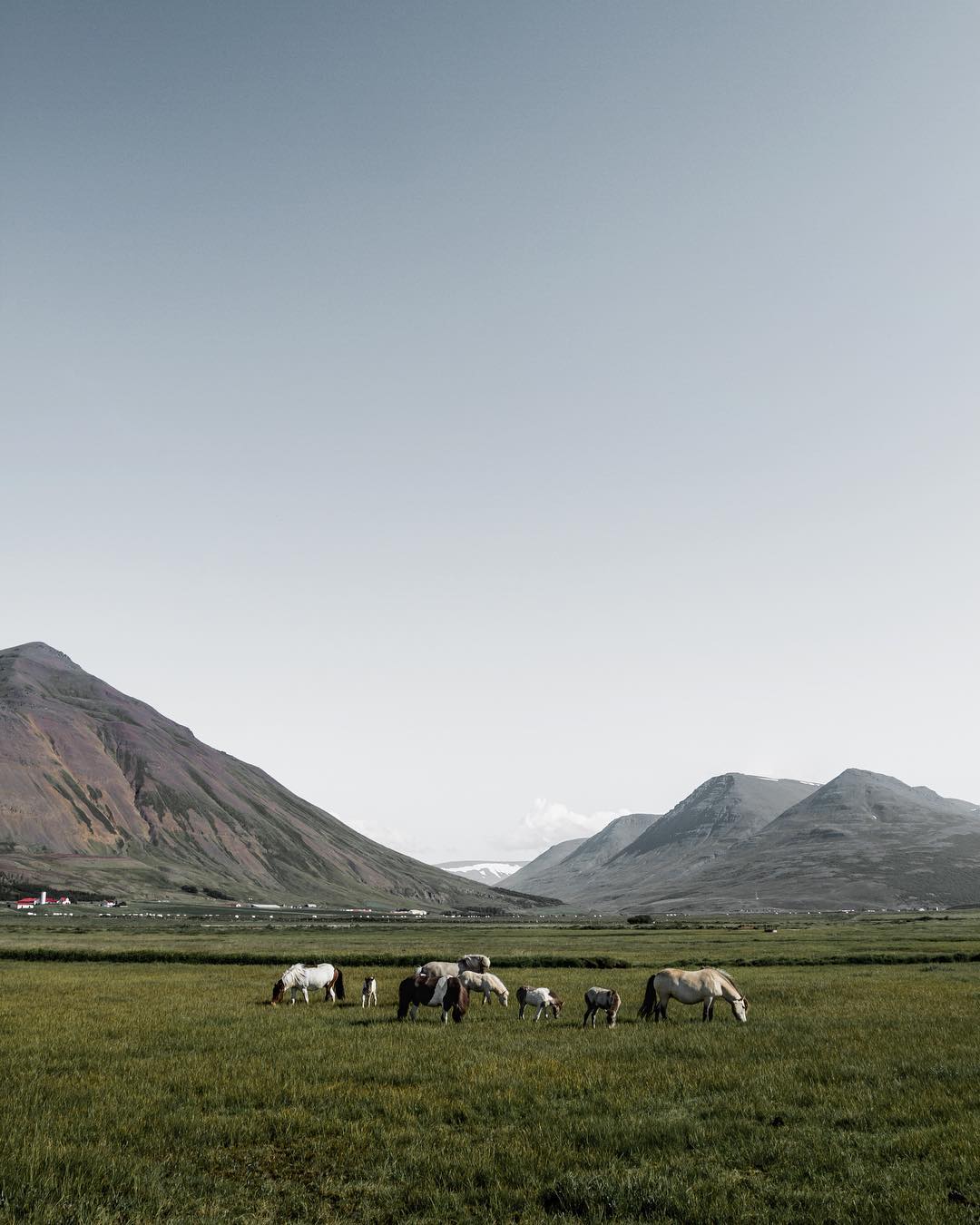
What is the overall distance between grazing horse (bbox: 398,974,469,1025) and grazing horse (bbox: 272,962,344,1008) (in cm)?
706

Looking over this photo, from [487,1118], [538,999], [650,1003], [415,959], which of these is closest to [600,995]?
[650,1003]

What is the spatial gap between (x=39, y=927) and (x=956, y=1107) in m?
123

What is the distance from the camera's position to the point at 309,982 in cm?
3522

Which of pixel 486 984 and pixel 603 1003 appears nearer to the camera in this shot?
pixel 603 1003

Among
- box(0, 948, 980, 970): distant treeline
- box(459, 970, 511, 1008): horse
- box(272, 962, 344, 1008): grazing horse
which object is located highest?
box(459, 970, 511, 1008): horse

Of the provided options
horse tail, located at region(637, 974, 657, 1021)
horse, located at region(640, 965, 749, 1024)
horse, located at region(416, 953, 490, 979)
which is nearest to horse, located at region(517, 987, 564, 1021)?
horse, located at region(416, 953, 490, 979)

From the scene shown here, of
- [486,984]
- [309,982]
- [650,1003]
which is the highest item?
[650,1003]

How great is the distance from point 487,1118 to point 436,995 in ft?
46.7

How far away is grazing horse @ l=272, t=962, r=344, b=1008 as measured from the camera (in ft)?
113

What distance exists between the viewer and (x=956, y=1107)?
1548cm

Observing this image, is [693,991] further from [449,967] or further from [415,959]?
[415,959]

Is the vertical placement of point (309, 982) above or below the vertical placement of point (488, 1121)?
below

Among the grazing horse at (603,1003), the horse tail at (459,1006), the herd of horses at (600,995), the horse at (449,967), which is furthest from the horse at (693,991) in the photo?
the horse at (449,967)

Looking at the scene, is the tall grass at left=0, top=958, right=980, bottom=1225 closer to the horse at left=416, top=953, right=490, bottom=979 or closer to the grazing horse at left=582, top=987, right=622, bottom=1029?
the grazing horse at left=582, top=987, right=622, bottom=1029
